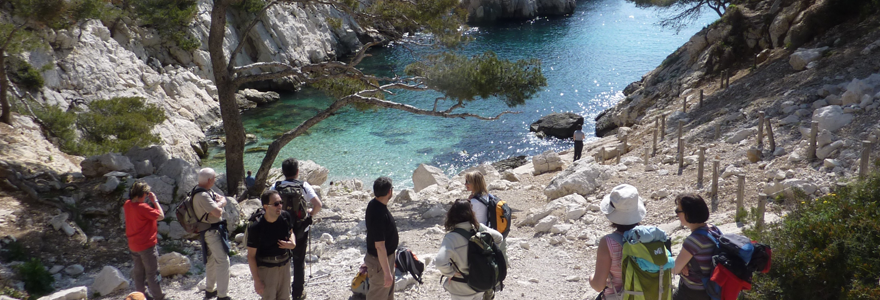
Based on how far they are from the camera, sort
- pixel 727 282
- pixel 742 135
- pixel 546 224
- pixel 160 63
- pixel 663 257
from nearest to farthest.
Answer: pixel 663 257
pixel 727 282
pixel 546 224
pixel 742 135
pixel 160 63

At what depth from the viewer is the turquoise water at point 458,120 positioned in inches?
890

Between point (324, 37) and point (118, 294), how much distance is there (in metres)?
36.9

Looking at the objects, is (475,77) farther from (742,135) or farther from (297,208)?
(297,208)

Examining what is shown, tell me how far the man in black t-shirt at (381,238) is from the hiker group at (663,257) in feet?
6.31

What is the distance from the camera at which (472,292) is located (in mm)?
4684

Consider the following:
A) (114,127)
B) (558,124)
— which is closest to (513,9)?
(558,124)

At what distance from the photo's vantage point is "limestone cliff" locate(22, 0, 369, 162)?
66.3 ft

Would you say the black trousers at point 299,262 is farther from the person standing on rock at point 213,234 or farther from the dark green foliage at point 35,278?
the dark green foliage at point 35,278

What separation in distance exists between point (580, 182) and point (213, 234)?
7924mm

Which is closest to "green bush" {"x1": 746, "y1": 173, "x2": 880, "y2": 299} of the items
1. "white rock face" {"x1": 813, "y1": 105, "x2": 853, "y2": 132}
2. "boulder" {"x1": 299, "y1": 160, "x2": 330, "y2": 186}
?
"white rock face" {"x1": 813, "y1": 105, "x2": 853, "y2": 132}

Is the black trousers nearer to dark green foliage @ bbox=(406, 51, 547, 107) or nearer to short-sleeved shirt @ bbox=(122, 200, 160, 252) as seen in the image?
short-sleeved shirt @ bbox=(122, 200, 160, 252)

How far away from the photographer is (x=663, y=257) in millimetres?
4016

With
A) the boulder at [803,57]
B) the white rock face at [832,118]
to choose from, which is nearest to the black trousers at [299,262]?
the white rock face at [832,118]

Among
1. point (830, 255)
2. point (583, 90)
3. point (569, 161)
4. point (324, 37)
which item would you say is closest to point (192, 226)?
point (830, 255)
